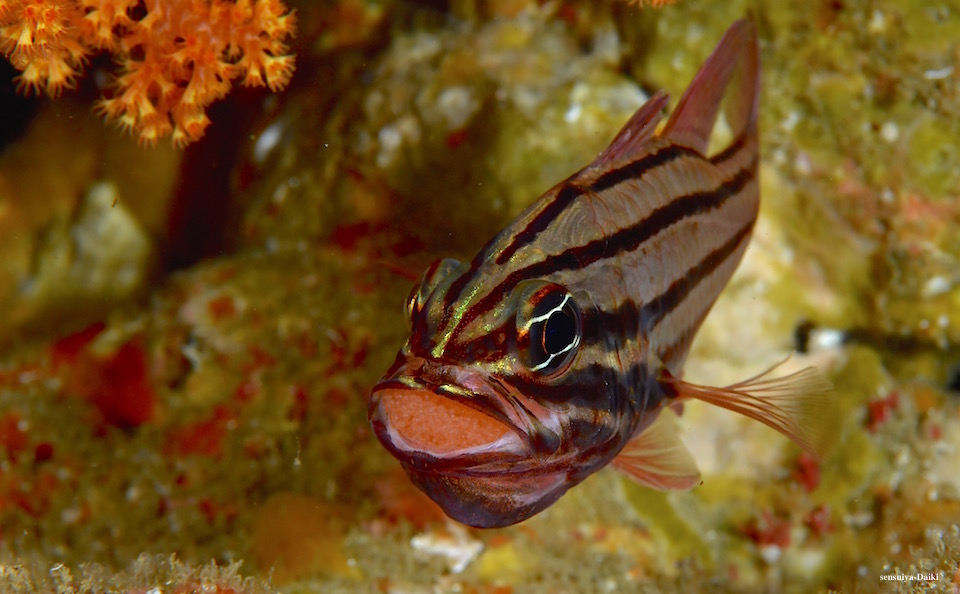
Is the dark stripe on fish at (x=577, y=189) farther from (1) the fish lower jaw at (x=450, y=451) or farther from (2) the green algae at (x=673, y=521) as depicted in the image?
(2) the green algae at (x=673, y=521)

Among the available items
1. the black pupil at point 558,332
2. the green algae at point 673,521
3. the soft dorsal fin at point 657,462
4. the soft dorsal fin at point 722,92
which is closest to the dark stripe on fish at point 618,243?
the black pupil at point 558,332

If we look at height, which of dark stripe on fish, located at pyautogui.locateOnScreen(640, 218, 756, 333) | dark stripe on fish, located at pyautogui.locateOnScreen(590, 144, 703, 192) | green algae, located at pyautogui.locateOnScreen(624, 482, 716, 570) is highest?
dark stripe on fish, located at pyautogui.locateOnScreen(590, 144, 703, 192)

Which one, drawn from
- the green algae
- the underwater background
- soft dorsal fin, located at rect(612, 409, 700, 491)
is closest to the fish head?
soft dorsal fin, located at rect(612, 409, 700, 491)

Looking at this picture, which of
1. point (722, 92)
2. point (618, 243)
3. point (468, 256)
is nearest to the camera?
point (618, 243)

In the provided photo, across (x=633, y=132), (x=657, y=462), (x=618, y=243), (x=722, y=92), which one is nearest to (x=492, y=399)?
(x=618, y=243)

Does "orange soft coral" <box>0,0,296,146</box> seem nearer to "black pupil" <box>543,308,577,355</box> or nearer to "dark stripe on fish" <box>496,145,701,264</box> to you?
"dark stripe on fish" <box>496,145,701,264</box>

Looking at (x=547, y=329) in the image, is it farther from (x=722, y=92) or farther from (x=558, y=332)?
(x=722, y=92)
